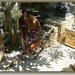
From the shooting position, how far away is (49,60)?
2.41 metres

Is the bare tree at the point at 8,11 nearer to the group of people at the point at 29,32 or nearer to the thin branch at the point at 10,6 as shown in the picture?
the thin branch at the point at 10,6

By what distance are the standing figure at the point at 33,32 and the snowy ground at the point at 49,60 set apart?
11 centimetres

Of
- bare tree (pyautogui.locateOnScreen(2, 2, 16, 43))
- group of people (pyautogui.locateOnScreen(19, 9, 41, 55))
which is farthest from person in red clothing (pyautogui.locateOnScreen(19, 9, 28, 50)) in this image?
bare tree (pyautogui.locateOnScreen(2, 2, 16, 43))

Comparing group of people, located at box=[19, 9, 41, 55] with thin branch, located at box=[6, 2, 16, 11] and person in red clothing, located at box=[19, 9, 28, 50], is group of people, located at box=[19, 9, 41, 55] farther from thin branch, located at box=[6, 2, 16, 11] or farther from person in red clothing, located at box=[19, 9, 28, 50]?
thin branch, located at box=[6, 2, 16, 11]

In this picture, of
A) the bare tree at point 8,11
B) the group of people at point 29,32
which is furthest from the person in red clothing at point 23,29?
the bare tree at point 8,11

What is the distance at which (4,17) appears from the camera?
2.35m

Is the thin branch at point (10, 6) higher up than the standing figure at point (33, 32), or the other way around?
the thin branch at point (10, 6)

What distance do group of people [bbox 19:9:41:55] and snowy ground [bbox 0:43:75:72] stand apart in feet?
0.32

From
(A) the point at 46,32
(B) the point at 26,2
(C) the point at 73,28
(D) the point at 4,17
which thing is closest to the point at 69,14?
(C) the point at 73,28

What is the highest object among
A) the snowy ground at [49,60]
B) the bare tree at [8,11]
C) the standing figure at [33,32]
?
the bare tree at [8,11]

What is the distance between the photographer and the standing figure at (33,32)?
2.39 metres

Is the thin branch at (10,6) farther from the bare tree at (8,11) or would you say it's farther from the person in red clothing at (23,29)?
the person in red clothing at (23,29)

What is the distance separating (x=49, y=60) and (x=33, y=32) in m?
0.34

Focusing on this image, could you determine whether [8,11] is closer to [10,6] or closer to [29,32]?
[10,6]
